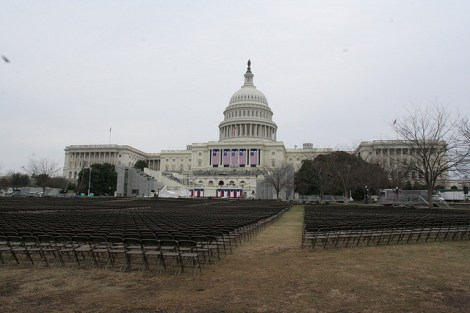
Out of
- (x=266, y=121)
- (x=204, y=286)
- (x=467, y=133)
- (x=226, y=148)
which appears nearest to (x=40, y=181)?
(x=226, y=148)

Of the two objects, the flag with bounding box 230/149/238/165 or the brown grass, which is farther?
the flag with bounding box 230/149/238/165

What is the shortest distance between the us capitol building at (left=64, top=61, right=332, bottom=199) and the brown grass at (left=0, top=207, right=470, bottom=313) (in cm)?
7638

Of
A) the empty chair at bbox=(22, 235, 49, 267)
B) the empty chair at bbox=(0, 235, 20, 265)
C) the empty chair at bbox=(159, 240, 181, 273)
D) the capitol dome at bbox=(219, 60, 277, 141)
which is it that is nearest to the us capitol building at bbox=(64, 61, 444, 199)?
the capitol dome at bbox=(219, 60, 277, 141)

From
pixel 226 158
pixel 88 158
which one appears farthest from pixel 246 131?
pixel 88 158

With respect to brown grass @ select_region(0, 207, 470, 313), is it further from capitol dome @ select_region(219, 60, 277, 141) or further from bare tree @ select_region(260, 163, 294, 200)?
capitol dome @ select_region(219, 60, 277, 141)

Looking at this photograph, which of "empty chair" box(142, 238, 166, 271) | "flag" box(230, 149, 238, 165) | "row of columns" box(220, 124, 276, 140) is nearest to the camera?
"empty chair" box(142, 238, 166, 271)

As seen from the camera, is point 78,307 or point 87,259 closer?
point 78,307

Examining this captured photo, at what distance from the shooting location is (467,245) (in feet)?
44.3

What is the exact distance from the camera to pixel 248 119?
137250 millimetres

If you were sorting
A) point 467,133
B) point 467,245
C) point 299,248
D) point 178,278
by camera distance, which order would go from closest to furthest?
point 178,278, point 299,248, point 467,245, point 467,133

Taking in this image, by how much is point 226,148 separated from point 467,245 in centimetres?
12055

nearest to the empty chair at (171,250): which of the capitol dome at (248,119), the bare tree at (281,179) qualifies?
the bare tree at (281,179)

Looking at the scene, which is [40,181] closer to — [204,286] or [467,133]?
[467,133]

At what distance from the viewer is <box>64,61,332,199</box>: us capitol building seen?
334ft
